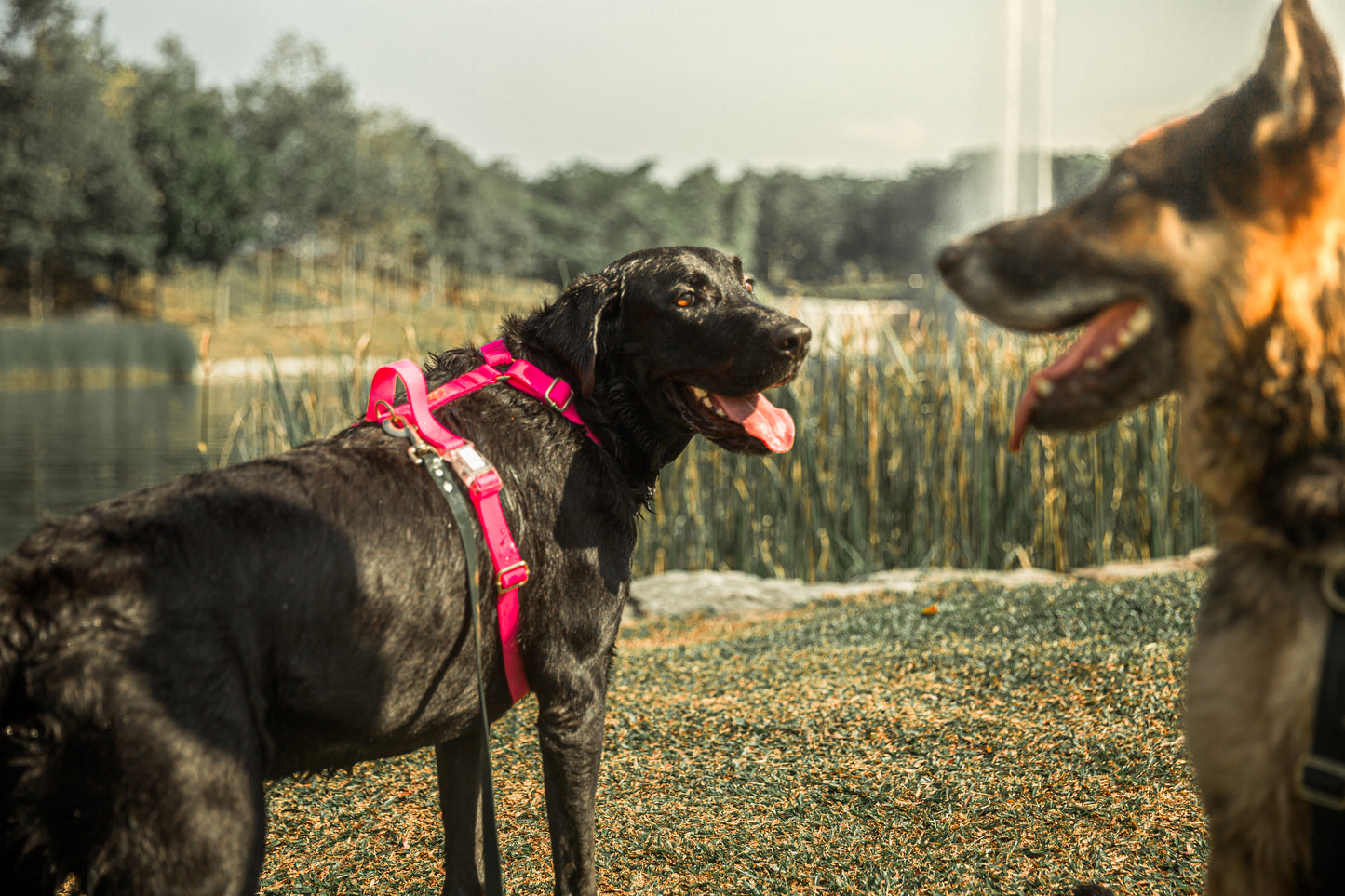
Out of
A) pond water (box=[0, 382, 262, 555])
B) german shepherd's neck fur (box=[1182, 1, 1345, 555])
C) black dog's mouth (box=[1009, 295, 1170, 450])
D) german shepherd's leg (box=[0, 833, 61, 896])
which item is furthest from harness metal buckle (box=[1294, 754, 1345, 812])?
pond water (box=[0, 382, 262, 555])

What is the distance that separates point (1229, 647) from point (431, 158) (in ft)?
331

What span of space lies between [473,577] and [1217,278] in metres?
1.65

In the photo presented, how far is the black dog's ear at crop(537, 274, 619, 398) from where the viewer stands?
2.69m

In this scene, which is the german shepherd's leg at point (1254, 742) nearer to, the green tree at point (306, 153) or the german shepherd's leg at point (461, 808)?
the german shepherd's leg at point (461, 808)

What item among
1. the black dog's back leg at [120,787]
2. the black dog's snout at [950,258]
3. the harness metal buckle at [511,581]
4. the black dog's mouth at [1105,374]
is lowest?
the black dog's back leg at [120,787]

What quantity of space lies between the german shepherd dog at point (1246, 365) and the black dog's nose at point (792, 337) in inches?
36.3

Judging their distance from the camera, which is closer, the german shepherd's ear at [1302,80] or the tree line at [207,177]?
the german shepherd's ear at [1302,80]

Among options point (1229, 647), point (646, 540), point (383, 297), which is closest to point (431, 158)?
point (383, 297)

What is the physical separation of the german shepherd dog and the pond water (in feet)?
27.3

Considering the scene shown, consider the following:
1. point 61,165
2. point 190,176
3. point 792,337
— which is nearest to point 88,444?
point 792,337

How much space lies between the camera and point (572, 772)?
2.44 m

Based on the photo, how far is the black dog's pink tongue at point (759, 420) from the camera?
2814 mm

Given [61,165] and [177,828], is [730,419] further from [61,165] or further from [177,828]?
[61,165]

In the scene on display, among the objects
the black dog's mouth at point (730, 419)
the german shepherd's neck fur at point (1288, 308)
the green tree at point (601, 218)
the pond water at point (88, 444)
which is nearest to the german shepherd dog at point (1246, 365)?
the german shepherd's neck fur at point (1288, 308)
